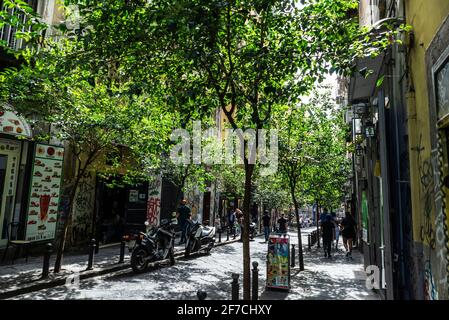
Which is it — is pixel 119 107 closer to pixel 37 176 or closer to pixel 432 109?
pixel 37 176

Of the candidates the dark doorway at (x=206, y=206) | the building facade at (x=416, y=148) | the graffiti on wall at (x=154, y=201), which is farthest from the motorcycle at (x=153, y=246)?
the dark doorway at (x=206, y=206)

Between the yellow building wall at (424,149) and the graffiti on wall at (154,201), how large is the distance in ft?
48.3

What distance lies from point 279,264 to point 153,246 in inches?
151

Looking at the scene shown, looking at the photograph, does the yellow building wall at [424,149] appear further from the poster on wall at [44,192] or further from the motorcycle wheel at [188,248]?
the poster on wall at [44,192]

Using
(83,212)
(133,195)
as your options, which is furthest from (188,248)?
(133,195)

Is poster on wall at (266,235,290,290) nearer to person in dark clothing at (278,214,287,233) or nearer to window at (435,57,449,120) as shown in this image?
window at (435,57,449,120)

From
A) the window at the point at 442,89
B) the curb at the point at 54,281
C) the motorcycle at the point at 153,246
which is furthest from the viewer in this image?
the motorcycle at the point at 153,246

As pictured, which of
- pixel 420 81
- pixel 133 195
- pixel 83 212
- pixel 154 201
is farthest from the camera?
pixel 154 201

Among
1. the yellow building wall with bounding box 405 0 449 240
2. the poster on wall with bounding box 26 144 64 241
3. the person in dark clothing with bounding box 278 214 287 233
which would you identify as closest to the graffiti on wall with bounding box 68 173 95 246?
the poster on wall with bounding box 26 144 64 241

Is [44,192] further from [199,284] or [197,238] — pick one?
[199,284]

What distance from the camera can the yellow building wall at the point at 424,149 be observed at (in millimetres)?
4082

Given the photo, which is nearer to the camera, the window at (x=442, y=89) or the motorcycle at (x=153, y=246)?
the window at (x=442, y=89)

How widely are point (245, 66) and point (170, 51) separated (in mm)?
1526

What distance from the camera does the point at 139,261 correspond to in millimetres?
9516
